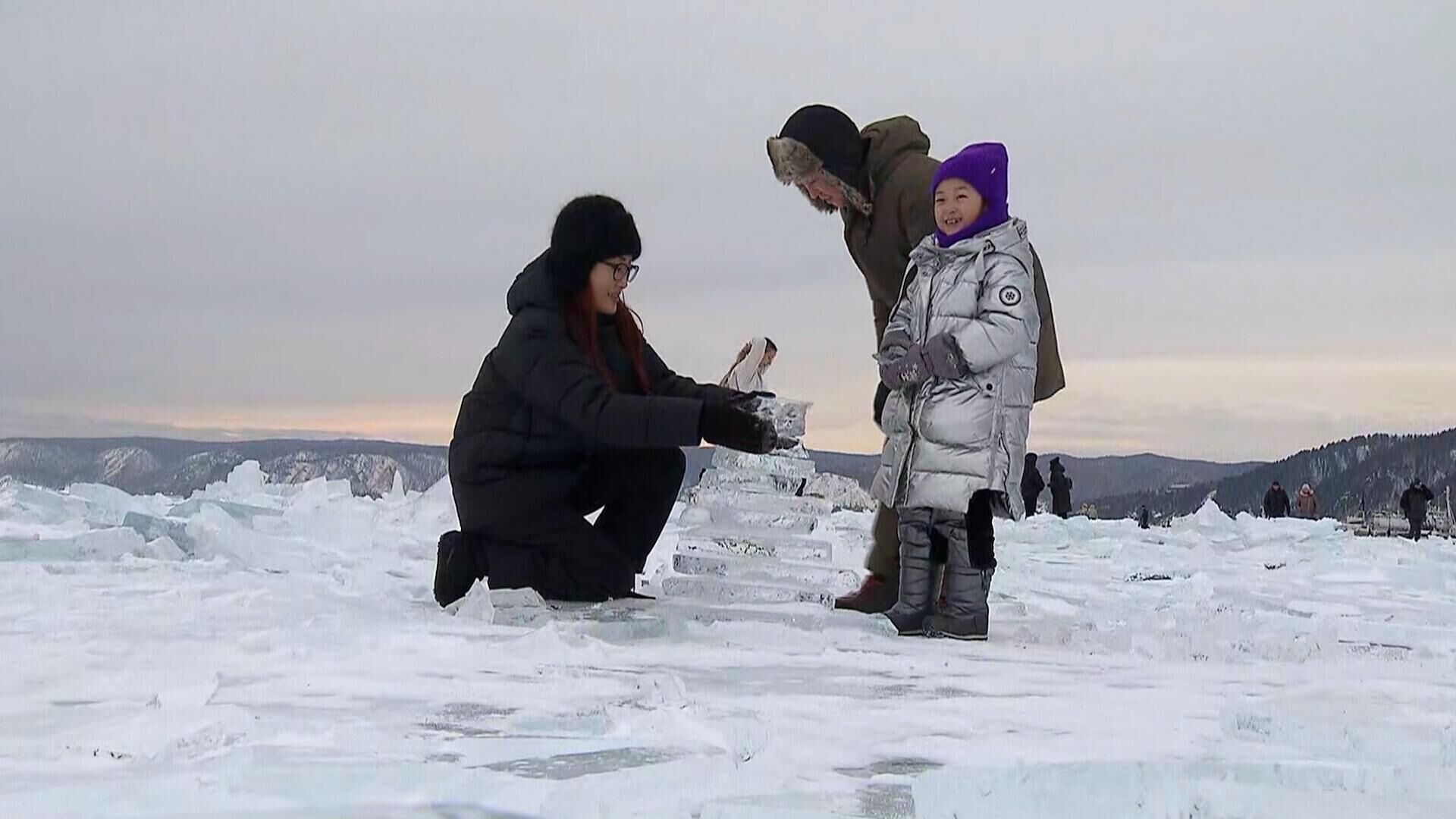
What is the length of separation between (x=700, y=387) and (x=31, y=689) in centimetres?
238

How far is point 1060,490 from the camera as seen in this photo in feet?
78.4

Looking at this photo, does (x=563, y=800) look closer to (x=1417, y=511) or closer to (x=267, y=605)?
(x=267, y=605)

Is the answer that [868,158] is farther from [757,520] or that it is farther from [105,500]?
[105,500]

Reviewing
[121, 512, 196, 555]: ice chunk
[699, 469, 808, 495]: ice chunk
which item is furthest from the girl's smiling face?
[121, 512, 196, 555]: ice chunk

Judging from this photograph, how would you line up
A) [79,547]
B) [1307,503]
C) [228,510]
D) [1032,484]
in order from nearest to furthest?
[79,547], [228,510], [1032,484], [1307,503]

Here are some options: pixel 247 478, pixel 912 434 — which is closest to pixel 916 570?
pixel 912 434

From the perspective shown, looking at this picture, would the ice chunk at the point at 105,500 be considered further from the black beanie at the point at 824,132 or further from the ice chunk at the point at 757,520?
the black beanie at the point at 824,132

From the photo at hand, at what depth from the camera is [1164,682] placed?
2914 mm

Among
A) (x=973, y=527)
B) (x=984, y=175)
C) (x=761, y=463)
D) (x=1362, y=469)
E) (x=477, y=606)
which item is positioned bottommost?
(x=477, y=606)

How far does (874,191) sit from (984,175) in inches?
28.8

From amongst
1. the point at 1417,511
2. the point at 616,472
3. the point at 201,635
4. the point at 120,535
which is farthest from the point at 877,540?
the point at 1417,511

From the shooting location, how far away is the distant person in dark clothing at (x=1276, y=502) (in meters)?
26.6

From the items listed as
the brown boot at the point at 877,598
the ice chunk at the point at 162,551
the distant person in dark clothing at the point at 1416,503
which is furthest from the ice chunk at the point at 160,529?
the distant person in dark clothing at the point at 1416,503

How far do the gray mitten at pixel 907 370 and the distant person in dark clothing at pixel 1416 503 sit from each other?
21.2 metres
